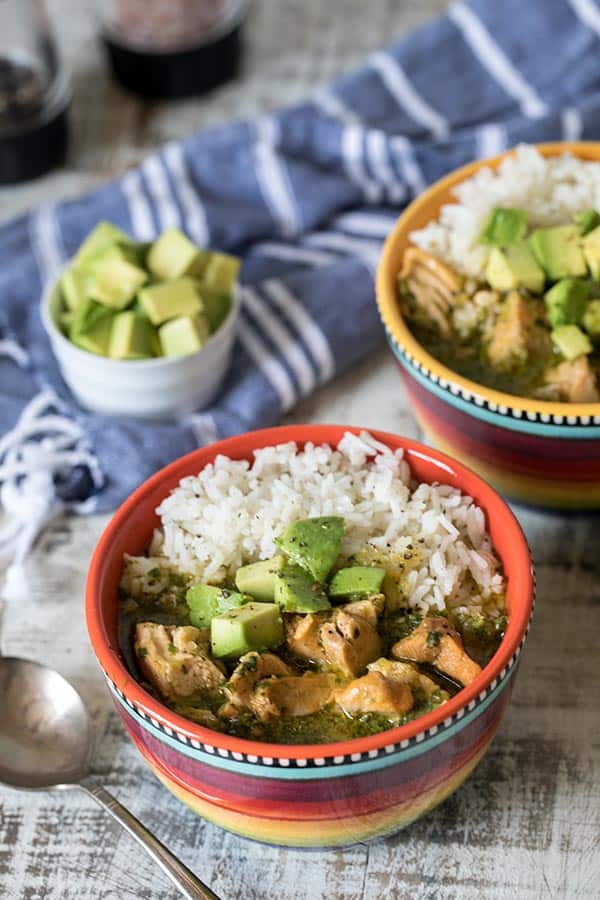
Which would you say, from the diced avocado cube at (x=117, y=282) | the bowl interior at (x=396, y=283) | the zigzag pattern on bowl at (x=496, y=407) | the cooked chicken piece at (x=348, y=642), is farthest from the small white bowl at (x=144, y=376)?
the cooked chicken piece at (x=348, y=642)

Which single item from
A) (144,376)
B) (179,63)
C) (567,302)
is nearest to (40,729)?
(144,376)

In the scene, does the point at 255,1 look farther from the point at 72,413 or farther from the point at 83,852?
the point at 83,852

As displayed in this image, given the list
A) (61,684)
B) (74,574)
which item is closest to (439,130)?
(74,574)

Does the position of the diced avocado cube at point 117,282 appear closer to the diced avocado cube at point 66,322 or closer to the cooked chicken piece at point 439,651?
the diced avocado cube at point 66,322

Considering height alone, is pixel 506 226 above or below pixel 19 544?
above

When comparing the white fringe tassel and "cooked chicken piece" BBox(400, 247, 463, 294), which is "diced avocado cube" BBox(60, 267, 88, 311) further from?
"cooked chicken piece" BBox(400, 247, 463, 294)
